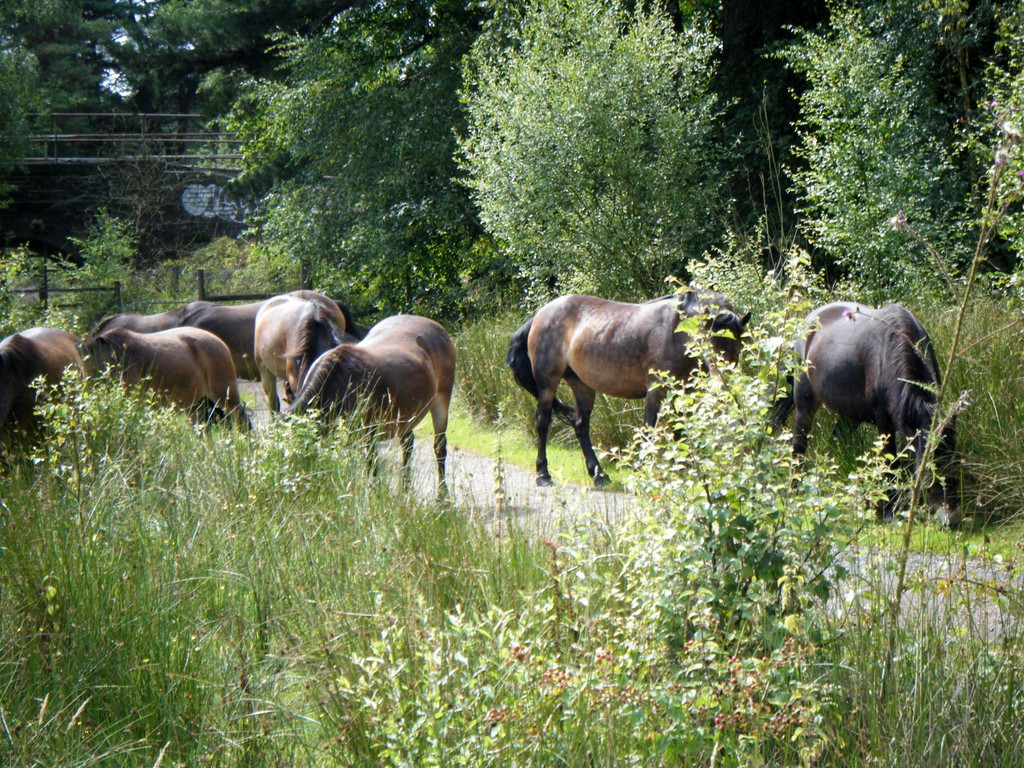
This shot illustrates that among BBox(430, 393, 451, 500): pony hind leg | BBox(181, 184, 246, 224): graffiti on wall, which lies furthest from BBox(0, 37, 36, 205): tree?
BBox(430, 393, 451, 500): pony hind leg

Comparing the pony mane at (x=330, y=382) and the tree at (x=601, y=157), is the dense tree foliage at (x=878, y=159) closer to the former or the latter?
the tree at (x=601, y=157)

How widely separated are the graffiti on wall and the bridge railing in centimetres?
83

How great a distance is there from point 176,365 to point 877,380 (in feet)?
22.7

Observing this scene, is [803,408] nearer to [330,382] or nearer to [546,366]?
[546,366]

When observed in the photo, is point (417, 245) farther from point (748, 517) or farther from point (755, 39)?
point (748, 517)

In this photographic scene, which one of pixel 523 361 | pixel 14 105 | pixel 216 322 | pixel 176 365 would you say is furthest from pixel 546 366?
pixel 14 105

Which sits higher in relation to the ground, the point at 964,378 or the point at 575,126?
the point at 575,126

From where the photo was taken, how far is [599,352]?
930cm

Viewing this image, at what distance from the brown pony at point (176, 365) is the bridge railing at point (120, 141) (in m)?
22.5

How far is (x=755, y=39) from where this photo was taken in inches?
724

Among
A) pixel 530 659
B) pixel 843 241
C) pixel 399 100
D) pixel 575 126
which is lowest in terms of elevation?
pixel 530 659

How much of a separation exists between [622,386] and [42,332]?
18.0ft

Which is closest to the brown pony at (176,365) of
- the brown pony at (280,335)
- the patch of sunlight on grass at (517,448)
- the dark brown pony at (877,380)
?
the brown pony at (280,335)

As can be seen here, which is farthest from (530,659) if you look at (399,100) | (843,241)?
(399,100)
